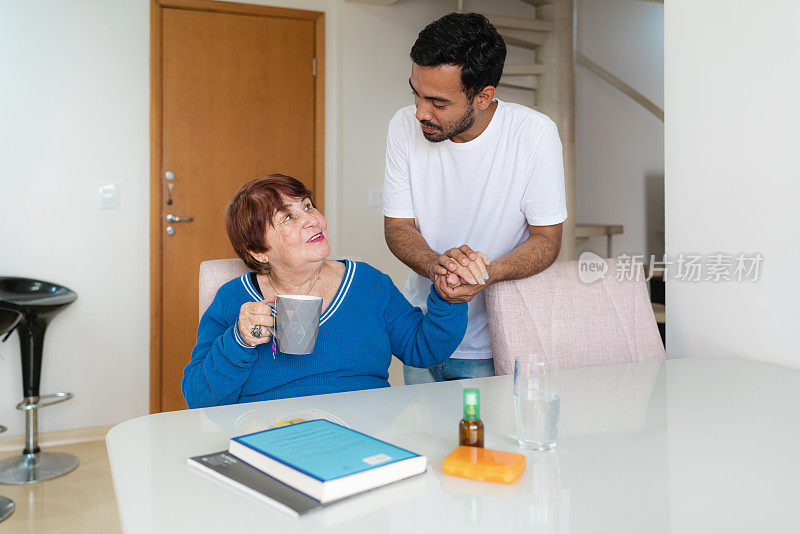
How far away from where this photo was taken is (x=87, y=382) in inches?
137

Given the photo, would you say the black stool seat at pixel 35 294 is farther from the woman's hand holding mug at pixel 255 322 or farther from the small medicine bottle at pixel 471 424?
the small medicine bottle at pixel 471 424

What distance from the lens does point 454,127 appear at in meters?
1.79

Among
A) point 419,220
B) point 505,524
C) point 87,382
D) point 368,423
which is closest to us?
point 505,524

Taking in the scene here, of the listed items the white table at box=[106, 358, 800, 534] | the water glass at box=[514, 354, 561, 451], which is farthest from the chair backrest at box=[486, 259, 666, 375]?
the water glass at box=[514, 354, 561, 451]

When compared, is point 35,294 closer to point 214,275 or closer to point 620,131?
point 214,275

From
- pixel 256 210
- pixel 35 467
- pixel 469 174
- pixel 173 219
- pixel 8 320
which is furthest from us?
pixel 173 219

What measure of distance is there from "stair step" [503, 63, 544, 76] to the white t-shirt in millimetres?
2299

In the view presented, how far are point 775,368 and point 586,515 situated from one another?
1.01 metres

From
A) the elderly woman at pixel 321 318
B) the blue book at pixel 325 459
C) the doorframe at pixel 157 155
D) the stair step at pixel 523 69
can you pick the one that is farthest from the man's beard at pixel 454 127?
the stair step at pixel 523 69

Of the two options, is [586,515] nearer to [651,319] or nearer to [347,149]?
[651,319]

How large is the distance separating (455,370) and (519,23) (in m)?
2.80

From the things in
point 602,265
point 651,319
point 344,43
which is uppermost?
point 344,43

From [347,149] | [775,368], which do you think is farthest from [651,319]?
[347,149]

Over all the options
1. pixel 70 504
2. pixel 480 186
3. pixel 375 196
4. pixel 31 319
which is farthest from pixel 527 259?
pixel 31 319
